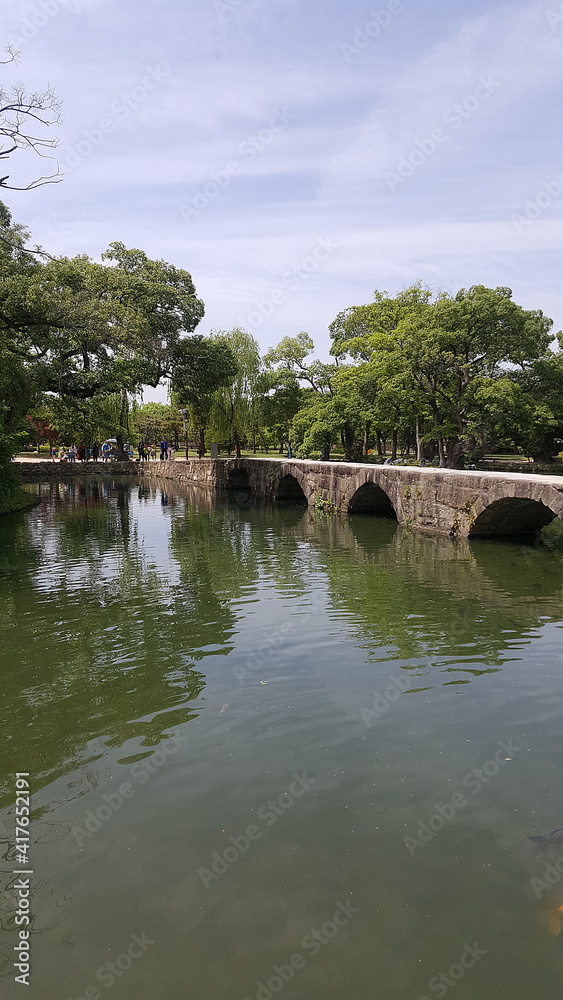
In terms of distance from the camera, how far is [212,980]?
2.72 meters

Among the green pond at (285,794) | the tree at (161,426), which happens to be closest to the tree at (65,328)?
the green pond at (285,794)

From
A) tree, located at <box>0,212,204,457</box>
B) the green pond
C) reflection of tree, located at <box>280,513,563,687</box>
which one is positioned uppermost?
tree, located at <box>0,212,204,457</box>

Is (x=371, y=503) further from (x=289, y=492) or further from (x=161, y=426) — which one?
(x=161, y=426)

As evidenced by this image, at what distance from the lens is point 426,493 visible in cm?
1595

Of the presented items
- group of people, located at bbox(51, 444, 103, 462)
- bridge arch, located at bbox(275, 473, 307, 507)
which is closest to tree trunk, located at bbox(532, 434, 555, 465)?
bridge arch, located at bbox(275, 473, 307, 507)

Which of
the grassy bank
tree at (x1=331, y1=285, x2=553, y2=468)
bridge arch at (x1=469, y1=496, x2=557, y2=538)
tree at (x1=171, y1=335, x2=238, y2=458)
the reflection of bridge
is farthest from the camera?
tree at (x1=171, y1=335, x2=238, y2=458)

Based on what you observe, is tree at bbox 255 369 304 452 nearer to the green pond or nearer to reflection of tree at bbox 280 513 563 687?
reflection of tree at bbox 280 513 563 687

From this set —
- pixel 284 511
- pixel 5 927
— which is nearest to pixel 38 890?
pixel 5 927

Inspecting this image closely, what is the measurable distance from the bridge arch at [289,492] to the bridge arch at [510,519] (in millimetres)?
13083

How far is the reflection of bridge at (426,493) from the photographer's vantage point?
12656 mm

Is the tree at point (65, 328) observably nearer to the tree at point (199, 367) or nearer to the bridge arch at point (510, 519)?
the bridge arch at point (510, 519)

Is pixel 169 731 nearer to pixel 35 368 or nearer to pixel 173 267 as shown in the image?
pixel 35 368

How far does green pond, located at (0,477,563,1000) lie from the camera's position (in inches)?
112

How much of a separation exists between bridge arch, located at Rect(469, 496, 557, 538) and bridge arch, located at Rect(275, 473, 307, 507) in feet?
42.9
